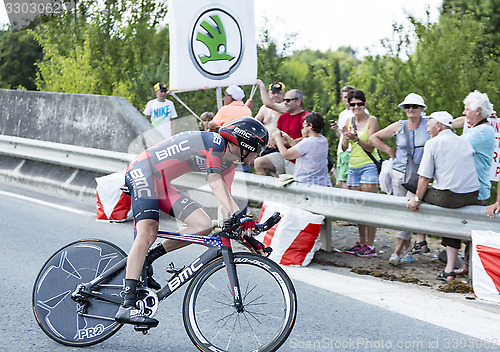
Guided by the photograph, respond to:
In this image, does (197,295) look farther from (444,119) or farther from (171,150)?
(444,119)

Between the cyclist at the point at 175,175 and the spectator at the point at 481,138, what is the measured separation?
3.30m

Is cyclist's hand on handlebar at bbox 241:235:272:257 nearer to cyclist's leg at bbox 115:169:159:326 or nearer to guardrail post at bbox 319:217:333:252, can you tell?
cyclist's leg at bbox 115:169:159:326

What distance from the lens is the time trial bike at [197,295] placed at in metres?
4.29

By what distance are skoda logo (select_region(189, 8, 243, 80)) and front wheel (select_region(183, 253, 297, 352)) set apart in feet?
17.4

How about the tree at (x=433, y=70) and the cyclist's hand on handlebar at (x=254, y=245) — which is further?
the tree at (x=433, y=70)

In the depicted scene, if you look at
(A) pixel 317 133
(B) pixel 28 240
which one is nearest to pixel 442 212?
(A) pixel 317 133

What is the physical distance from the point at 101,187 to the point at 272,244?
2.73 metres

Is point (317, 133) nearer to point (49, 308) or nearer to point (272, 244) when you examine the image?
point (272, 244)

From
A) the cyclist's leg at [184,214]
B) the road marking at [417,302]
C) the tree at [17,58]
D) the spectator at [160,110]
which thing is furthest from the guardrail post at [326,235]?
the tree at [17,58]

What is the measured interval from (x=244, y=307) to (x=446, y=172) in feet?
10.1

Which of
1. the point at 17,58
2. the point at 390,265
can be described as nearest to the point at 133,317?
the point at 390,265

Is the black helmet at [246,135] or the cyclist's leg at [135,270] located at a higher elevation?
the black helmet at [246,135]

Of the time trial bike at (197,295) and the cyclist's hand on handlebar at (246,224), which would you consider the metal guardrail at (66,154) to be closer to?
the time trial bike at (197,295)

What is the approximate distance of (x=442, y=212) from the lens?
6438mm
